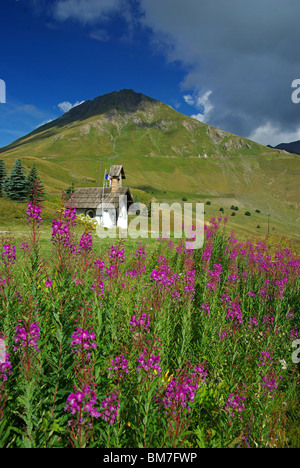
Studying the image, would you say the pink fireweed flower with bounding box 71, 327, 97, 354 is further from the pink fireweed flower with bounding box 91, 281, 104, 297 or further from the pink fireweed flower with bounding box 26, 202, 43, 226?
the pink fireweed flower with bounding box 26, 202, 43, 226

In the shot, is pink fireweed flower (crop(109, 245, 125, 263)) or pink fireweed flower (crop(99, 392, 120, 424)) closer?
pink fireweed flower (crop(99, 392, 120, 424))

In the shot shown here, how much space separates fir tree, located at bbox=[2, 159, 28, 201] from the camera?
3803 cm

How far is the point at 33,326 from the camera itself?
256 cm

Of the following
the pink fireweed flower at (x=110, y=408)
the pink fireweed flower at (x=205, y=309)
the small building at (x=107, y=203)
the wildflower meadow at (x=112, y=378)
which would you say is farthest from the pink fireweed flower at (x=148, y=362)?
the small building at (x=107, y=203)

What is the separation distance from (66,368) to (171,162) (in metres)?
190

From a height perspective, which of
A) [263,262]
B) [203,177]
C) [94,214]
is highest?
[203,177]

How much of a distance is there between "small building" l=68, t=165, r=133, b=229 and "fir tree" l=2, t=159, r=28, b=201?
32.8 feet

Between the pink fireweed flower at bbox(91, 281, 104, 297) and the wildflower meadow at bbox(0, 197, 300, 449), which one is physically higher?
the pink fireweed flower at bbox(91, 281, 104, 297)

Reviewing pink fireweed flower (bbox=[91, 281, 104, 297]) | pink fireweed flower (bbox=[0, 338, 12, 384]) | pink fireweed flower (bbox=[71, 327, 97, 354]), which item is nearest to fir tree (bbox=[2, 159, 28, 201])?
pink fireweed flower (bbox=[91, 281, 104, 297])

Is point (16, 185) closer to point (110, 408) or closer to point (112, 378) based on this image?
point (112, 378)

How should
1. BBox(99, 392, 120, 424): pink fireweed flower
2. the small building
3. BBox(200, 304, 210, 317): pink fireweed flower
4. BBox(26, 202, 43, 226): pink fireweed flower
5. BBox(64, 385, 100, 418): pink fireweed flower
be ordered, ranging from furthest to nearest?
the small building < BBox(200, 304, 210, 317): pink fireweed flower < BBox(26, 202, 43, 226): pink fireweed flower < BBox(99, 392, 120, 424): pink fireweed flower < BBox(64, 385, 100, 418): pink fireweed flower

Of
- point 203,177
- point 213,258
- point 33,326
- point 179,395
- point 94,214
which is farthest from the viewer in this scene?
point 203,177
